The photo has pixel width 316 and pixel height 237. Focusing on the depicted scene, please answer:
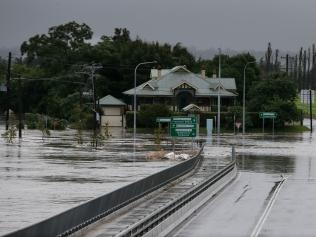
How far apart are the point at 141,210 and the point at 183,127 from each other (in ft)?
85.5

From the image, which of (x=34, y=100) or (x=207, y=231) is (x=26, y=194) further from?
(x=34, y=100)

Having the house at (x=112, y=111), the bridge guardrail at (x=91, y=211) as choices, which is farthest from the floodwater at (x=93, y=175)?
the house at (x=112, y=111)

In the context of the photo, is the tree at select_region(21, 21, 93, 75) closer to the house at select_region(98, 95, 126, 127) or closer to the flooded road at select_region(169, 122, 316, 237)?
the house at select_region(98, 95, 126, 127)

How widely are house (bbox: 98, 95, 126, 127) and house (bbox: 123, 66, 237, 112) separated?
7.82 ft

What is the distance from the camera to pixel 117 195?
24.0 m

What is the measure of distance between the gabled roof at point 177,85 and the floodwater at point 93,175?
6020 centimetres

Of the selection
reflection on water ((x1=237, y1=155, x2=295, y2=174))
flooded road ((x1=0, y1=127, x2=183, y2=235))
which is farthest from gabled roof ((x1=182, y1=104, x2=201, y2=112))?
reflection on water ((x1=237, y1=155, x2=295, y2=174))

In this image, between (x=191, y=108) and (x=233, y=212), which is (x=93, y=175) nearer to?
(x=233, y=212)

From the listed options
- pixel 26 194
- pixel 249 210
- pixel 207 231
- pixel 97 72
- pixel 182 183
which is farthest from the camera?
pixel 97 72

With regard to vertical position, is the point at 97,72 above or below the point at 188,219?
above

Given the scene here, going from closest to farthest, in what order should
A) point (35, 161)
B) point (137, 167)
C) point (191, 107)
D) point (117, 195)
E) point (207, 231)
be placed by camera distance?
1. point (207, 231)
2. point (117, 195)
3. point (137, 167)
4. point (35, 161)
5. point (191, 107)

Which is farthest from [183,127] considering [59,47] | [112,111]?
[59,47]

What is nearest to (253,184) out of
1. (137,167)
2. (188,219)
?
(137,167)

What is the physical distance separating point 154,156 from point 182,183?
19447 millimetres
